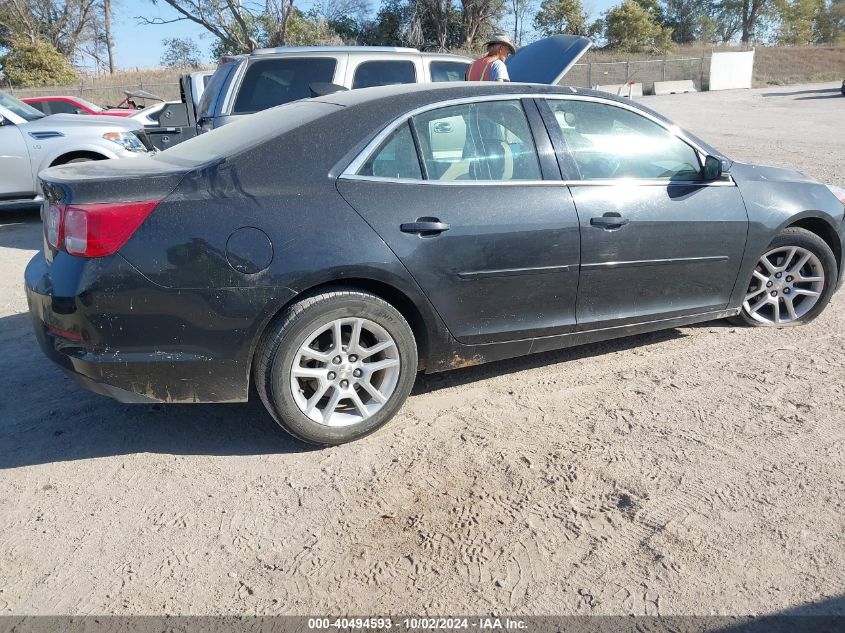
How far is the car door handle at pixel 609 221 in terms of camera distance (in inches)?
150

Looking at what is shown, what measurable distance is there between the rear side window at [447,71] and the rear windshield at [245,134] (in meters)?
4.66

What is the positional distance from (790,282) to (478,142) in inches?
96.8

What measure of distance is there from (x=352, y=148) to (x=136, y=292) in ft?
3.88

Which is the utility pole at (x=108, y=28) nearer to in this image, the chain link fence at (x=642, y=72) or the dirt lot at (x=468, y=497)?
the chain link fence at (x=642, y=72)

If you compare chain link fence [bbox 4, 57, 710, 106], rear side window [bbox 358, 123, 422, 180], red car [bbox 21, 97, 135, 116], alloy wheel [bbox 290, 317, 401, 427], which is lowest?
alloy wheel [bbox 290, 317, 401, 427]

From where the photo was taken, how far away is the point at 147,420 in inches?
148

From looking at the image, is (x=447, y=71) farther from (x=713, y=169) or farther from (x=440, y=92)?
(x=440, y=92)

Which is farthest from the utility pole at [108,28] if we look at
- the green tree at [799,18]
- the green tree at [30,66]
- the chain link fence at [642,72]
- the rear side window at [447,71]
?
the green tree at [799,18]

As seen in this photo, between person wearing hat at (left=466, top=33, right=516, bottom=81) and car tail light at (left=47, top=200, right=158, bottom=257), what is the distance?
4289 mm

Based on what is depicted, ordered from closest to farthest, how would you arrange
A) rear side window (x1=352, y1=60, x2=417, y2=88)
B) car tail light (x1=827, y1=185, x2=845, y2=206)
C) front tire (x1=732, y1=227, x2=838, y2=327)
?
front tire (x1=732, y1=227, x2=838, y2=327) → car tail light (x1=827, y1=185, x2=845, y2=206) → rear side window (x1=352, y1=60, x2=417, y2=88)

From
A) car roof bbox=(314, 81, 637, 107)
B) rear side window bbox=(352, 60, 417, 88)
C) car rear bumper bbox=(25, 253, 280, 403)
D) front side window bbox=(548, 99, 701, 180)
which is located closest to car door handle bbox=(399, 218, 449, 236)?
car roof bbox=(314, 81, 637, 107)

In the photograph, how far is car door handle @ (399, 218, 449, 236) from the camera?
3387 mm

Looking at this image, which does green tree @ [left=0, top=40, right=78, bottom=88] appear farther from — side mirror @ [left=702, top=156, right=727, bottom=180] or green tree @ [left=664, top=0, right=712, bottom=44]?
green tree @ [left=664, top=0, right=712, bottom=44]

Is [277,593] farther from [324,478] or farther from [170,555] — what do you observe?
[324,478]
